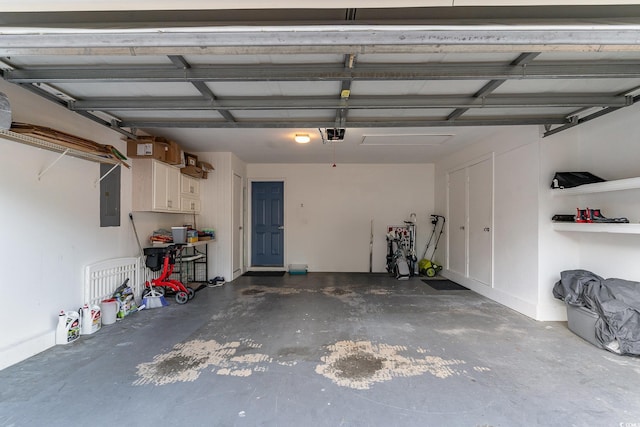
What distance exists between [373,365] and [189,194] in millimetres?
4159

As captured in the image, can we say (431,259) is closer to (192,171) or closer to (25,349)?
(192,171)

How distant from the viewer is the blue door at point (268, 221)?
6.79m

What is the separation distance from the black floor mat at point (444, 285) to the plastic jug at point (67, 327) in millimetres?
4998

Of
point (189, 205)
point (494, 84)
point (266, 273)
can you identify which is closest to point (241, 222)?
point (266, 273)

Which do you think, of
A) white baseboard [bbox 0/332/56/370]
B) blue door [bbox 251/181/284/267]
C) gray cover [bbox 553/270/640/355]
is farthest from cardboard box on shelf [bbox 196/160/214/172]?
gray cover [bbox 553/270/640/355]

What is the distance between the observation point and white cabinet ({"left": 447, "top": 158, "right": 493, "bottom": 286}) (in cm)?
454

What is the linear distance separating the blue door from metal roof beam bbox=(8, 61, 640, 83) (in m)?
4.60

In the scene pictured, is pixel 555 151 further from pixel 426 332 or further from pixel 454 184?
pixel 426 332

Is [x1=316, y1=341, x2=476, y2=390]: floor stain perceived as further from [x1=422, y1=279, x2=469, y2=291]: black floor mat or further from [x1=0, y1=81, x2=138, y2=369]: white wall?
[x1=422, y1=279, x2=469, y2=291]: black floor mat

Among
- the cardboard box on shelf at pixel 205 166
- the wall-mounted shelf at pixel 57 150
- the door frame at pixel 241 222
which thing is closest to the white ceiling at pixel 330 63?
the wall-mounted shelf at pixel 57 150

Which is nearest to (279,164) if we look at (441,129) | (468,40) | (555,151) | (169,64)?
(441,129)

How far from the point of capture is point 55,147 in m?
2.65

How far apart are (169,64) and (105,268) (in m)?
2.59

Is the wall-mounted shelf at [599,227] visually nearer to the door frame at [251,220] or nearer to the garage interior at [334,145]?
the garage interior at [334,145]
